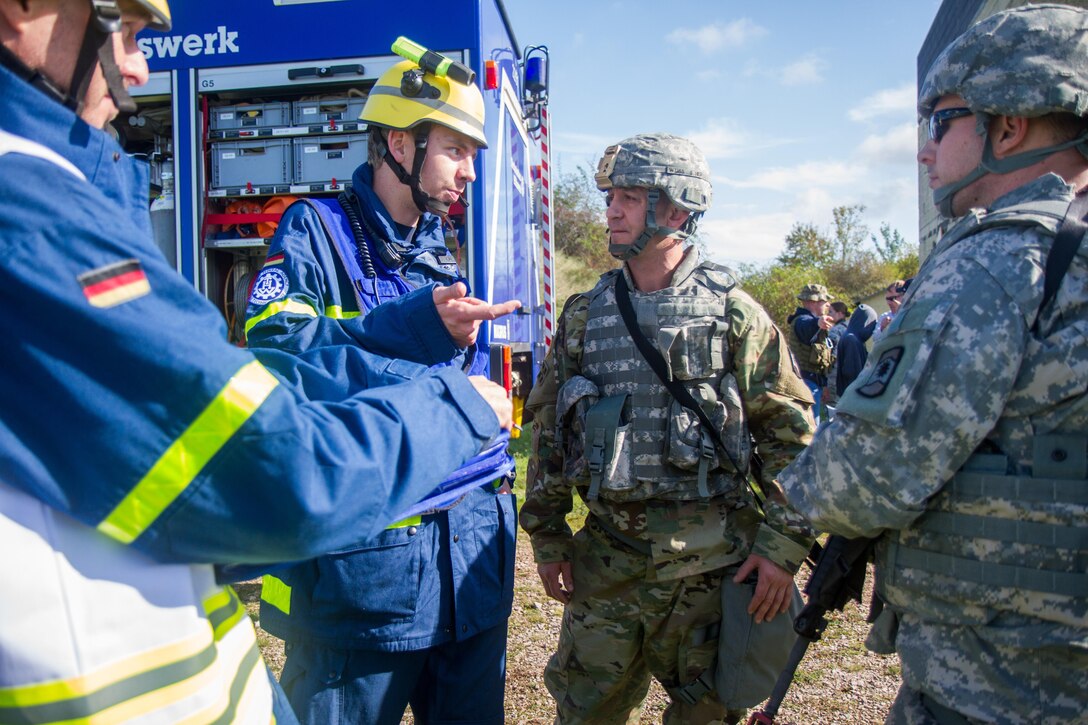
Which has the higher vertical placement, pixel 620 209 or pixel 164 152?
pixel 164 152

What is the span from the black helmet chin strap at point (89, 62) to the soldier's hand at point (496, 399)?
66 cm

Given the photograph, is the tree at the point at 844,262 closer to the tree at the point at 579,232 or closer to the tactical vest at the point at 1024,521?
the tree at the point at 579,232

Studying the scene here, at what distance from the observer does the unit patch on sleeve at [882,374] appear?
5.34 ft

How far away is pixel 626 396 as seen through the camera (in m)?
2.65

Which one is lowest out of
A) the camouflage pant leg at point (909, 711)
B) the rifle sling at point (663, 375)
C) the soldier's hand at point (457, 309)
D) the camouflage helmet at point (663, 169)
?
the camouflage pant leg at point (909, 711)

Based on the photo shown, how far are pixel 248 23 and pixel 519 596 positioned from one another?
3.84 meters

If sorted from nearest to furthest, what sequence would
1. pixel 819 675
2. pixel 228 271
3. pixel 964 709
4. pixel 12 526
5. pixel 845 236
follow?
pixel 12 526, pixel 964 709, pixel 819 675, pixel 228 271, pixel 845 236

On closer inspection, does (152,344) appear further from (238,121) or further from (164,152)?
(164,152)

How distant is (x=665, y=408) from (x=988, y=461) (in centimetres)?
114

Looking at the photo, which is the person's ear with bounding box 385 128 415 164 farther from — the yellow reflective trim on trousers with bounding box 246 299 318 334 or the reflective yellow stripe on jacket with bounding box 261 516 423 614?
the reflective yellow stripe on jacket with bounding box 261 516 423 614

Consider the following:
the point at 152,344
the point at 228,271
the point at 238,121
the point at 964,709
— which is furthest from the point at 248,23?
the point at 964,709

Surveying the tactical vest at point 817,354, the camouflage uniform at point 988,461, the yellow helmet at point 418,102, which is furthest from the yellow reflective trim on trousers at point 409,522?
the tactical vest at point 817,354

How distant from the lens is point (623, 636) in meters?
2.63

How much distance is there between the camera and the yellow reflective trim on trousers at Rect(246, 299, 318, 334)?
1.97 metres
